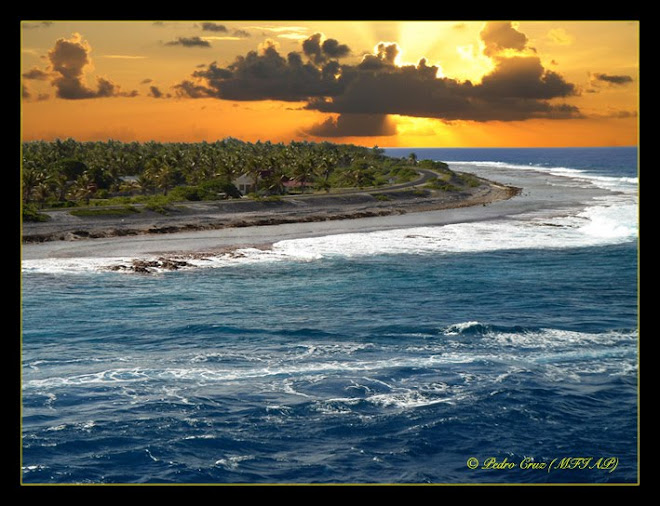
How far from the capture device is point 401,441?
2805 cm

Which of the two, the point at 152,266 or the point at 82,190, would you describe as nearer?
the point at 152,266

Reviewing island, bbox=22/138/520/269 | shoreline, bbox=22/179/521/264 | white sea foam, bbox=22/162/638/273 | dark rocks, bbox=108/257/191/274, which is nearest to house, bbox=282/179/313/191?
island, bbox=22/138/520/269

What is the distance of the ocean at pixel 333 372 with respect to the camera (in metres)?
26.4

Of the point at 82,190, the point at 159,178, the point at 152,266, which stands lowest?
the point at 152,266

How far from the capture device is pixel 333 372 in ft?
119

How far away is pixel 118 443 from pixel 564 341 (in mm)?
25936

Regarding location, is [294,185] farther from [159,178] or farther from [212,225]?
[212,225]

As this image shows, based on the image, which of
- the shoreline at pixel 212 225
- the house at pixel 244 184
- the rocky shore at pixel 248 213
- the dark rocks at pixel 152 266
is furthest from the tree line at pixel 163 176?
the dark rocks at pixel 152 266

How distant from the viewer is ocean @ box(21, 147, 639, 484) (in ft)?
86.6

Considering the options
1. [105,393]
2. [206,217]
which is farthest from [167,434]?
[206,217]

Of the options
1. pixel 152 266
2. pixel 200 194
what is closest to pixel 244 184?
pixel 200 194

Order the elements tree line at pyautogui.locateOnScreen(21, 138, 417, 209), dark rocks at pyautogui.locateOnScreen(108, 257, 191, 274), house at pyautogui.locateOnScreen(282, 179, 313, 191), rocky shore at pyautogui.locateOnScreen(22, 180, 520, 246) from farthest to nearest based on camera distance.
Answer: house at pyautogui.locateOnScreen(282, 179, 313, 191) → tree line at pyautogui.locateOnScreen(21, 138, 417, 209) → rocky shore at pyautogui.locateOnScreen(22, 180, 520, 246) → dark rocks at pyautogui.locateOnScreen(108, 257, 191, 274)

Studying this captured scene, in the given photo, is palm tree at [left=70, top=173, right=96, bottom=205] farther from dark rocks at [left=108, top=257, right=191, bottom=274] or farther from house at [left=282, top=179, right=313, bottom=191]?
dark rocks at [left=108, top=257, right=191, bottom=274]
